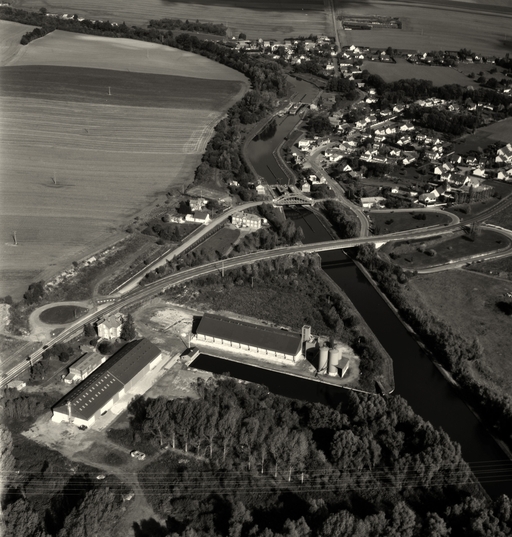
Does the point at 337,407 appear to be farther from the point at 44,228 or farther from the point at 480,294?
the point at 44,228

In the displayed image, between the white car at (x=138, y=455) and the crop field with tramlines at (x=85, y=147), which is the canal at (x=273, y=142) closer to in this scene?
the crop field with tramlines at (x=85, y=147)

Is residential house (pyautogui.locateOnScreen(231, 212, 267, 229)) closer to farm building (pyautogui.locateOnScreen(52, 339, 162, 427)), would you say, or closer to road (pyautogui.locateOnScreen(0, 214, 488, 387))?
road (pyautogui.locateOnScreen(0, 214, 488, 387))

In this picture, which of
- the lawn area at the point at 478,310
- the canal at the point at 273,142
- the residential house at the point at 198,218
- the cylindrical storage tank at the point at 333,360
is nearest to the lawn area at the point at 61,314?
the residential house at the point at 198,218

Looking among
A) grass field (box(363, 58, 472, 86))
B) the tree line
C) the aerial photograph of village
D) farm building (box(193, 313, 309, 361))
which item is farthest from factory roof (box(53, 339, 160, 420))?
the tree line

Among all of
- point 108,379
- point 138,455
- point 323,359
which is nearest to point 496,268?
point 323,359

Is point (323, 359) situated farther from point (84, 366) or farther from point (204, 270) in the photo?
point (204, 270)

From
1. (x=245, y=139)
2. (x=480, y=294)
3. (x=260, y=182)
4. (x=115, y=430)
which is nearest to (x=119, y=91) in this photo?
(x=245, y=139)
